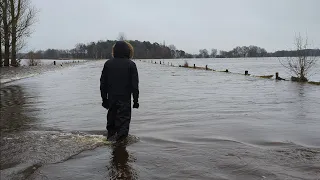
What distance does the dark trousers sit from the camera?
6316 mm

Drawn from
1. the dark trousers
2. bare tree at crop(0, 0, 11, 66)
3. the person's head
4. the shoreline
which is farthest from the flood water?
bare tree at crop(0, 0, 11, 66)

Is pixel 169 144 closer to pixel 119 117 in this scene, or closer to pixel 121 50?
pixel 119 117

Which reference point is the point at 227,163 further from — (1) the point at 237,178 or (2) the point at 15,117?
(2) the point at 15,117

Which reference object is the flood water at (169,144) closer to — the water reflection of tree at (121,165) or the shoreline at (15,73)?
the water reflection of tree at (121,165)

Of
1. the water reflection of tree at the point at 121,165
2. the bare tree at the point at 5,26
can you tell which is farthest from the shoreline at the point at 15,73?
the water reflection of tree at the point at 121,165

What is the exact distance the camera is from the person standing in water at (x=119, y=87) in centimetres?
623

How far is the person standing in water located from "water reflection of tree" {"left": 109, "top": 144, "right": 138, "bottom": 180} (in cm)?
55

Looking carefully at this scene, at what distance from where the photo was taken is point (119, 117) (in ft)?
20.8

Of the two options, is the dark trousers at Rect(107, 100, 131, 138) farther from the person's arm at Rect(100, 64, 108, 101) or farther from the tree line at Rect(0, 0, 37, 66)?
the tree line at Rect(0, 0, 37, 66)

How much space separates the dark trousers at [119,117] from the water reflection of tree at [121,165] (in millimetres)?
501

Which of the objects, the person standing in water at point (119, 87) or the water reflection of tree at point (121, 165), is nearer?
the water reflection of tree at point (121, 165)

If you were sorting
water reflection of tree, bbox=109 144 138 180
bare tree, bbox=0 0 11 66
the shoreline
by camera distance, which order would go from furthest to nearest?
bare tree, bbox=0 0 11 66 → the shoreline → water reflection of tree, bbox=109 144 138 180

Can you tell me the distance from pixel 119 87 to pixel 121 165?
1.75 meters

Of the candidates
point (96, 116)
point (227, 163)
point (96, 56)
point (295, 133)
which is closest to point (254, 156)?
point (227, 163)
